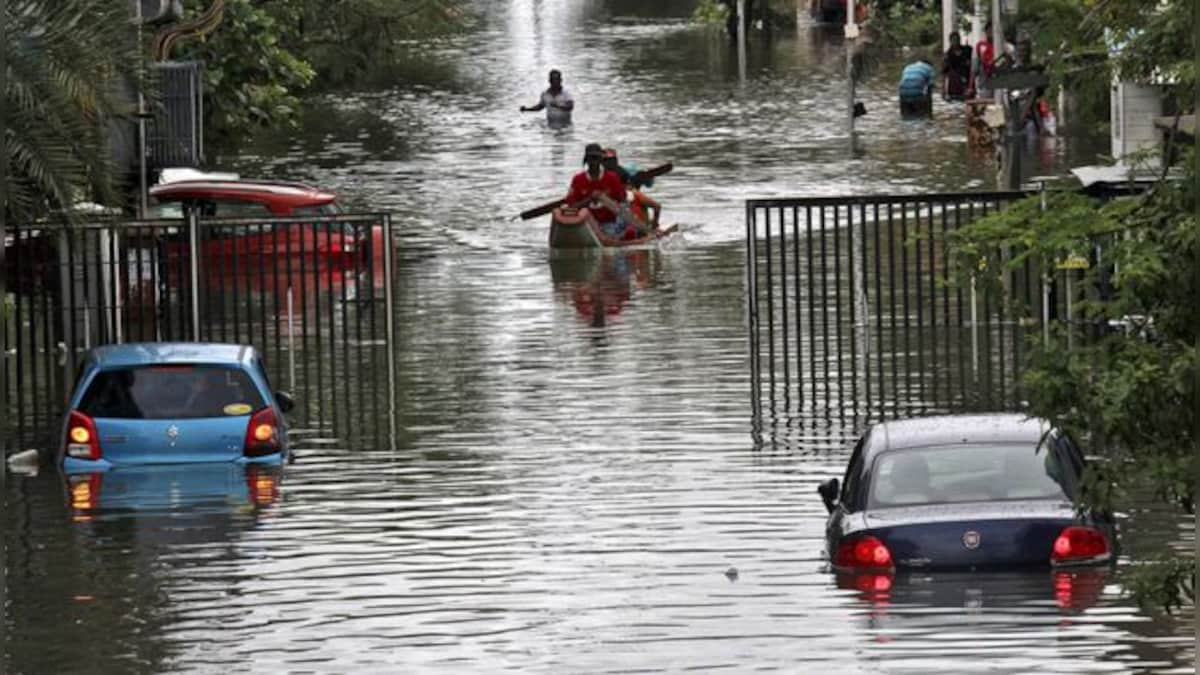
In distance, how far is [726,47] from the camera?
280 ft

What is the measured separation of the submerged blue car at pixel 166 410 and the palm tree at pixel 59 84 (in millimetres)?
1389

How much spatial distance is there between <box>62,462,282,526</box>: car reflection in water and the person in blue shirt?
38918 mm

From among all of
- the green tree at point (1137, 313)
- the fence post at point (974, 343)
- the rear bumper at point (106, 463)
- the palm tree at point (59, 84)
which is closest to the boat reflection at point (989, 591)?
the green tree at point (1137, 313)

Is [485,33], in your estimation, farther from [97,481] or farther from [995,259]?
[995,259]

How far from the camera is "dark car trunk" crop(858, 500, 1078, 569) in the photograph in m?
18.2

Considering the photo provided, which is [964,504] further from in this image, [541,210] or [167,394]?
[541,210]

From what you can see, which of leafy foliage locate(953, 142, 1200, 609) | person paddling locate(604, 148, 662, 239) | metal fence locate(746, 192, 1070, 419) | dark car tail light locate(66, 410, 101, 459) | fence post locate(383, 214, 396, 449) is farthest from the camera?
person paddling locate(604, 148, 662, 239)

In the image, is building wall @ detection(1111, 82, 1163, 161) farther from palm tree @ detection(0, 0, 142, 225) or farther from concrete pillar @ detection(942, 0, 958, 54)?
concrete pillar @ detection(942, 0, 958, 54)

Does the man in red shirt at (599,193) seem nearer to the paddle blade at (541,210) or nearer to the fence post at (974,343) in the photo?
the paddle blade at (541,210)

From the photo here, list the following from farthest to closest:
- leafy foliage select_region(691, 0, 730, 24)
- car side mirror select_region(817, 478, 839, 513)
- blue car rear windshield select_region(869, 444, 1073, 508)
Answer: leafy foliage select_region(691, 0, 730, 24) → car side mirror select_region(817, 478, 839, 513) → blue car rear windshield select_region(869, 444, 1073, 508)

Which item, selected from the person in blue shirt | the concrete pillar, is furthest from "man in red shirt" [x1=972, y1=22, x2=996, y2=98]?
the concrete pillar

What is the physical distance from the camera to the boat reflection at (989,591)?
18047 millimetres

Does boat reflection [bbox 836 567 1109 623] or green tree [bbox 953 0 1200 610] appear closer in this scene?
green tree [bbox 953 0 1200 610]

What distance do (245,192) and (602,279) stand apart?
4.43 m
